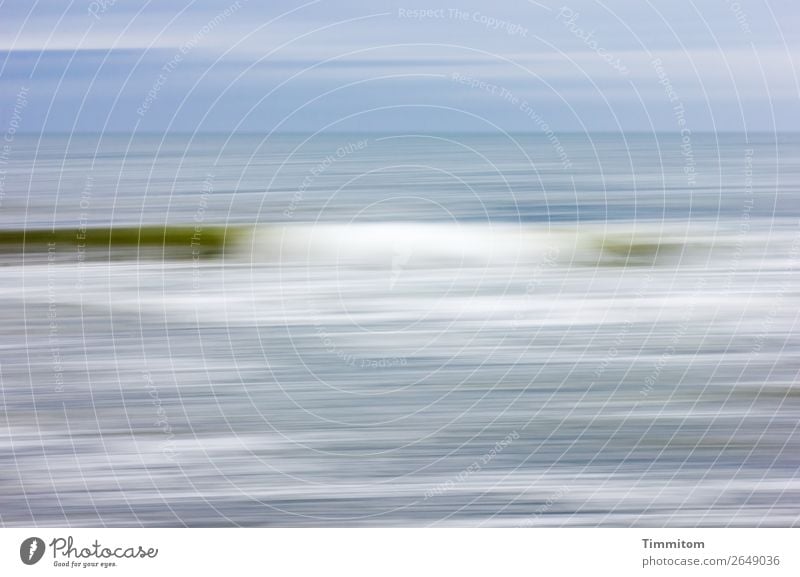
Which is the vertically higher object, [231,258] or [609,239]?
[609,239]

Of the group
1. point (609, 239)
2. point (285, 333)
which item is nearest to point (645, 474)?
point (285, 333)

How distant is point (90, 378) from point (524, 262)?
13.5 feet

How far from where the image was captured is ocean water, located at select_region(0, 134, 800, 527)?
3.80m

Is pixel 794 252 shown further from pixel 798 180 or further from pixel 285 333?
pixel 798 180

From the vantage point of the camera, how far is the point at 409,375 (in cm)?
523

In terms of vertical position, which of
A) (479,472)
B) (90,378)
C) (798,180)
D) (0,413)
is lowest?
(479,472)

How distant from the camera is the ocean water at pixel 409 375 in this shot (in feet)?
12.5

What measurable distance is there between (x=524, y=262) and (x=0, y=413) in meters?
4.67

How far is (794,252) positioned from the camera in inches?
317

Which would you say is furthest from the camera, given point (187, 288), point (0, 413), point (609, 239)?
point (609, 239)

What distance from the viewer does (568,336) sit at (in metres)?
5.85

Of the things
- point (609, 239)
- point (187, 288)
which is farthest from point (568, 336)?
point (609, 239)
